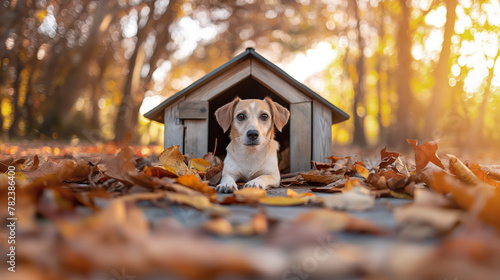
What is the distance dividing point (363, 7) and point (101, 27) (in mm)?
12524

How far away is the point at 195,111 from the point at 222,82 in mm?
548

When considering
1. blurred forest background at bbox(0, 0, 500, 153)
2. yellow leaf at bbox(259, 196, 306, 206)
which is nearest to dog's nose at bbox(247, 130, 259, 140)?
yellow leaf at bbox(259, 196, 306, 206)

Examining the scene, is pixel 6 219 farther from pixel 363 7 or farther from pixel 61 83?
pixel 363 7

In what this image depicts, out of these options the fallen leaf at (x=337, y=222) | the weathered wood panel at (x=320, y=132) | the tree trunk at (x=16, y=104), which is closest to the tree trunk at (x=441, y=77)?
the weathered wood panel at (x=320, y=132)

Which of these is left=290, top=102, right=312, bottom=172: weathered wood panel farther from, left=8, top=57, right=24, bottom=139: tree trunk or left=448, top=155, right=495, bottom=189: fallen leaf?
left=8, top=57, right=24, bottom=139: tree trunk

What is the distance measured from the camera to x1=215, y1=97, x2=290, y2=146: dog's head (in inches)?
159

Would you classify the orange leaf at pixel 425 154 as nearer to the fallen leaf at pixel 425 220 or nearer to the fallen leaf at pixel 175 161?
the fallen leaf at pixel 425 220

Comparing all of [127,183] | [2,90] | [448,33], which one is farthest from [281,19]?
[127,183]

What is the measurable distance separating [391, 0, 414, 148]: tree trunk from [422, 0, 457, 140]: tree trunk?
2.36 feet

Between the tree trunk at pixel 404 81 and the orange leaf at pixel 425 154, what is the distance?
11.3 metres

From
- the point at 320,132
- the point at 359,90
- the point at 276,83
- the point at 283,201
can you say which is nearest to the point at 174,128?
the point at 276,83

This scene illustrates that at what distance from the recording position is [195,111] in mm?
4801

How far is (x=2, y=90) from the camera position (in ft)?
44.9

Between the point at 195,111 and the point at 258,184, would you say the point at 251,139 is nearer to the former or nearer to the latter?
the point at 258,184
